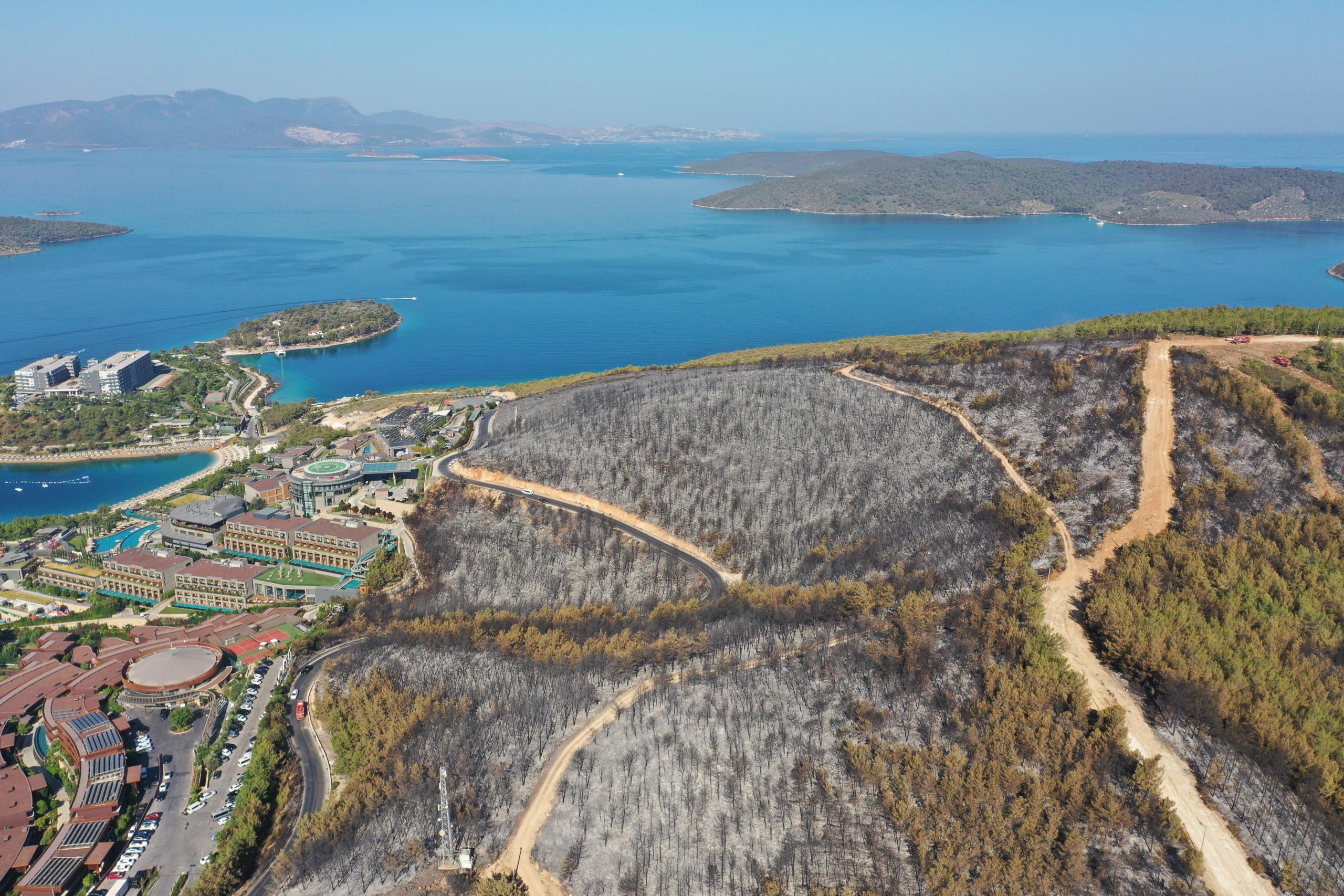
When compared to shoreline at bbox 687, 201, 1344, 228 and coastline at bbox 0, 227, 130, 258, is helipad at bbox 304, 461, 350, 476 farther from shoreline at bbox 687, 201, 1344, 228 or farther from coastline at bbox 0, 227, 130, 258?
shoreline at bbox 687, 201, 1344, 228

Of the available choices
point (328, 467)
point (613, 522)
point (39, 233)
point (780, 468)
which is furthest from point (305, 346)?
point (39, 233)

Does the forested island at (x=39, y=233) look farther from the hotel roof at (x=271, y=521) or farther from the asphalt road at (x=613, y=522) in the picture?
the asphalt road at (x=613, y=522)

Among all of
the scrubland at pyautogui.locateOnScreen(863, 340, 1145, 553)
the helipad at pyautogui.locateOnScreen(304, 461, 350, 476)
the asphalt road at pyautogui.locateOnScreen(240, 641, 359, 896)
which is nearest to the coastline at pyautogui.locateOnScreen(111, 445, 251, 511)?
the helipad at pyautogui.locateOnScreen(304, 461, 350, 476)

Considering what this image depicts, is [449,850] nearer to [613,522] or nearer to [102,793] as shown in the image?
[102,793]

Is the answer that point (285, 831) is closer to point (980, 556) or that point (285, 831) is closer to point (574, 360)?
point (980, 556)

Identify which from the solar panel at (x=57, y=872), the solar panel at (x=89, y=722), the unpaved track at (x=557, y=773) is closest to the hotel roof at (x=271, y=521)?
the solar panel at (x=89, y=722)

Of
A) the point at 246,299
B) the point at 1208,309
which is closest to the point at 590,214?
the point at 246,299
